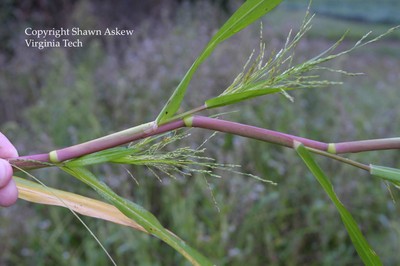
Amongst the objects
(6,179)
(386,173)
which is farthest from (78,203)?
(386,173)

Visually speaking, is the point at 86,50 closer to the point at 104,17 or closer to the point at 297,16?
the point at 104,17

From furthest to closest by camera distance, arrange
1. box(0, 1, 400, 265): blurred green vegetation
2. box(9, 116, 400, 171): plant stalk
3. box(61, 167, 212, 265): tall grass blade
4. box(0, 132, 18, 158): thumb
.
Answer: box(0, 1, 400, 265): blurred green vegetation < box(0, 132, 18, 158): thumb < box(61, 167, 212, 265): tall grass blade < box(9, 116, 400, 171): plant stalk

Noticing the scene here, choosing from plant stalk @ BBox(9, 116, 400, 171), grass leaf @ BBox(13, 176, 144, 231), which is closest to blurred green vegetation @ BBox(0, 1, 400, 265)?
grass leaf @ BBox(13, 176, 144, 231)

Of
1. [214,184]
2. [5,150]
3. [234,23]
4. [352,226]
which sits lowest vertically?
[214,184]

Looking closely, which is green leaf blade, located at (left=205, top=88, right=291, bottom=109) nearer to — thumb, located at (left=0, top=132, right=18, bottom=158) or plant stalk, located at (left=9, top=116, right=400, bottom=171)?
plant stalk, located at (left=9, top=116, right=400, bottom=171)

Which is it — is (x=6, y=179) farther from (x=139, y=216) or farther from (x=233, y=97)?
(x=233, y=97)

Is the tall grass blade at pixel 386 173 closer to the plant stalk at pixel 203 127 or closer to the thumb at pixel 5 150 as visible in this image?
the plant stalk at pixel 203 127

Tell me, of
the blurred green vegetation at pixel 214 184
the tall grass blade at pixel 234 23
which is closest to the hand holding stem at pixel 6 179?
the tall grass blade at pixel 234 23

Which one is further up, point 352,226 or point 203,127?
point 203,127

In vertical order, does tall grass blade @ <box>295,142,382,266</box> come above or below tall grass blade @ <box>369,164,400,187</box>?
below
